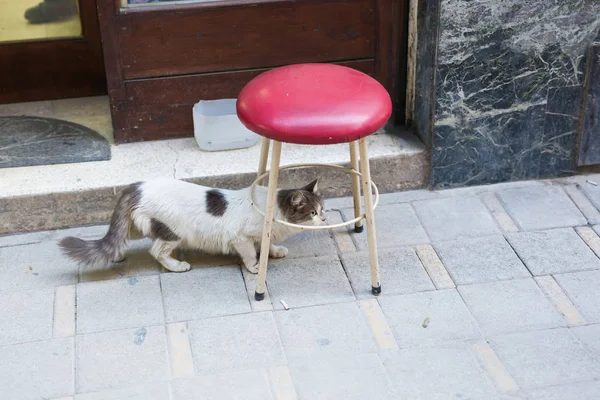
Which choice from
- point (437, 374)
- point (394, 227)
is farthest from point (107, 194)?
point (437, 374)

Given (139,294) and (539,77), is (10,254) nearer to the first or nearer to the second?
(139,294)

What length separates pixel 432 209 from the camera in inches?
149

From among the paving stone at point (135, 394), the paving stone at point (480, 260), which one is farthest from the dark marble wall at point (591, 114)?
the paving stone at point (135, 394)

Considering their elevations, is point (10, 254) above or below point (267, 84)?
below

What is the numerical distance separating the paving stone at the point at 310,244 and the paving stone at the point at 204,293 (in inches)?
10.4

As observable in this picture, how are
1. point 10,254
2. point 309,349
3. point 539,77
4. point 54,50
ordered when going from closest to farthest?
point 309,349
point 10,254
point 539,77
point 54,50

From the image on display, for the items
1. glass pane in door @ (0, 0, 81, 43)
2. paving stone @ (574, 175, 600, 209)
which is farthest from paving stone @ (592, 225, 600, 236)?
glass pane in door @ (0, 0, 81, 43)

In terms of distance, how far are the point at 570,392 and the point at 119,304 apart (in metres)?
1.64

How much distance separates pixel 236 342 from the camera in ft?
9.98

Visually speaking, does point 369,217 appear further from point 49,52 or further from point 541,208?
point 49,52

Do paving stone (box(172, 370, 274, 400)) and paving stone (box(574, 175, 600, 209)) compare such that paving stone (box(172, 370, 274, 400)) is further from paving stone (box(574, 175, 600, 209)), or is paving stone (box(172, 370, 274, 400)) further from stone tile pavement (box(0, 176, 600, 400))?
paving stone (box(574, 175, 600, 209))

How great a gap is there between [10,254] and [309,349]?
134cm

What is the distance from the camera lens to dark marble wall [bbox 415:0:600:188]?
3594 mm

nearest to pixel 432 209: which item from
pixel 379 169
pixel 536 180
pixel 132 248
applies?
pixel 379 169
